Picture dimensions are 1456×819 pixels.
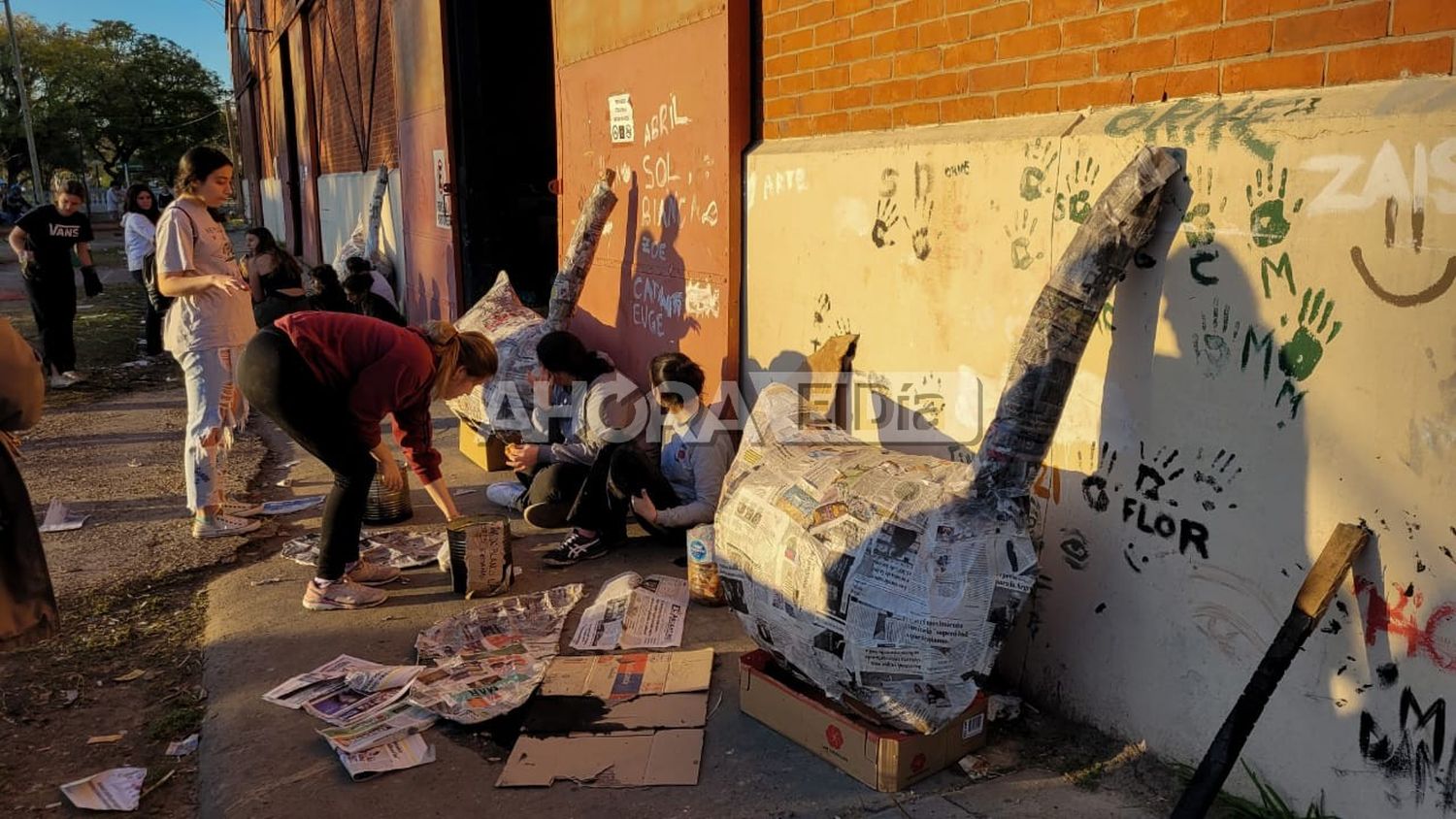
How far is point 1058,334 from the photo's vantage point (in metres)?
2.77

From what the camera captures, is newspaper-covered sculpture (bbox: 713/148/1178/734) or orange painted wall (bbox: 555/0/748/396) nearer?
newspaper-covered sculpture (bbox: 713/148/1178/734)

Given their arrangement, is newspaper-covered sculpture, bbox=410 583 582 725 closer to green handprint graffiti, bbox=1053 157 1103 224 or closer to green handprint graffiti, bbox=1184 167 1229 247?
green handprint graffiti, bbox=1053 157 1103 224

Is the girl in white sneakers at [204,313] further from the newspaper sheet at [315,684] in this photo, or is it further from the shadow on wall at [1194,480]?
the shadow on wall at [1194,480]

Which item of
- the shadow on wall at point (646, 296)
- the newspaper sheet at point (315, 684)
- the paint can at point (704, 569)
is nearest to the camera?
the newspaper sheet at point (315, 684)

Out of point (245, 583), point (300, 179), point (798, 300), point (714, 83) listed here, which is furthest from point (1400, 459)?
point (300, 179)

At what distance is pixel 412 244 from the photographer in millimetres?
10688

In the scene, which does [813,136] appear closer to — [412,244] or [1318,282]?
[1318,282]

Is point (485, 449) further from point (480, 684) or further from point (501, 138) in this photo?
point (501, 138)

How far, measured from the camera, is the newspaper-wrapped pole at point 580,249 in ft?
20.4

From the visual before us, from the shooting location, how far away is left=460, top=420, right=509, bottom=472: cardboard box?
Result: 6266 millimetres

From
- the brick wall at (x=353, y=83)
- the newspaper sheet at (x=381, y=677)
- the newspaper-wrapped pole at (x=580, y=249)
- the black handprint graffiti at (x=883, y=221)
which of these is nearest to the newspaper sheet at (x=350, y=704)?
the newspaper sheet at (x=381, y=677)

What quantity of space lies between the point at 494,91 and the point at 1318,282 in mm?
7872

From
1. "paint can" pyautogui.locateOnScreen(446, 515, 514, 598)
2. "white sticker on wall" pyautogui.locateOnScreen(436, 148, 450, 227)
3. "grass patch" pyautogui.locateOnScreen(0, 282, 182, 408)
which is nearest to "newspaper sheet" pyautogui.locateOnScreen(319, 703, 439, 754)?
"paint can" pyautogui.locateOnScreen(446, 515, 514, 598)

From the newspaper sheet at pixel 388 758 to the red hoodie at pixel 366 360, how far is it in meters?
1.34
